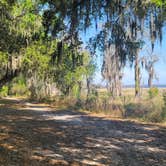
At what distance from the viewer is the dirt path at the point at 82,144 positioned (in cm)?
773

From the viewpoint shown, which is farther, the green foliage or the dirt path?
the green foliage

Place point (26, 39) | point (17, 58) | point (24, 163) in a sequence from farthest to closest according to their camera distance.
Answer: point (17, 58)
point (26, 39)
point (24, 163)

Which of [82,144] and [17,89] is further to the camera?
[17,89]

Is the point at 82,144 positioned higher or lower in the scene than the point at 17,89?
lower

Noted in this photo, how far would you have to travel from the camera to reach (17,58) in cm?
1741

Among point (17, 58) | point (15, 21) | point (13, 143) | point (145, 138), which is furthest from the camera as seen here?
point (17, 58)

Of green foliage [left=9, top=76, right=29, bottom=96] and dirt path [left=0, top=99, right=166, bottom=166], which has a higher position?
green foliage [left=9, top=76, right=29, bottom=96]

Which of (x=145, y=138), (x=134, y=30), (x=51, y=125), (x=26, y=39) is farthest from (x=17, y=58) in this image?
(x=145, y=138)

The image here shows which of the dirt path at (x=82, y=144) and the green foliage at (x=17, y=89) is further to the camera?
the green foliage at (x=17, y=89)

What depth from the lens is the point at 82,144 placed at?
9.40 metres

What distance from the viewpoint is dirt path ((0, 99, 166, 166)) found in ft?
25.4

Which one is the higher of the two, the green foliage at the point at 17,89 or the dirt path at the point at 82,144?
the green foliage at the point at 17,89

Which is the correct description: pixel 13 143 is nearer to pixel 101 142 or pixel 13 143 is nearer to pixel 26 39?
pixel 101 142

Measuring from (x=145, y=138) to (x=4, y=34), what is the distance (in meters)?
5.34
